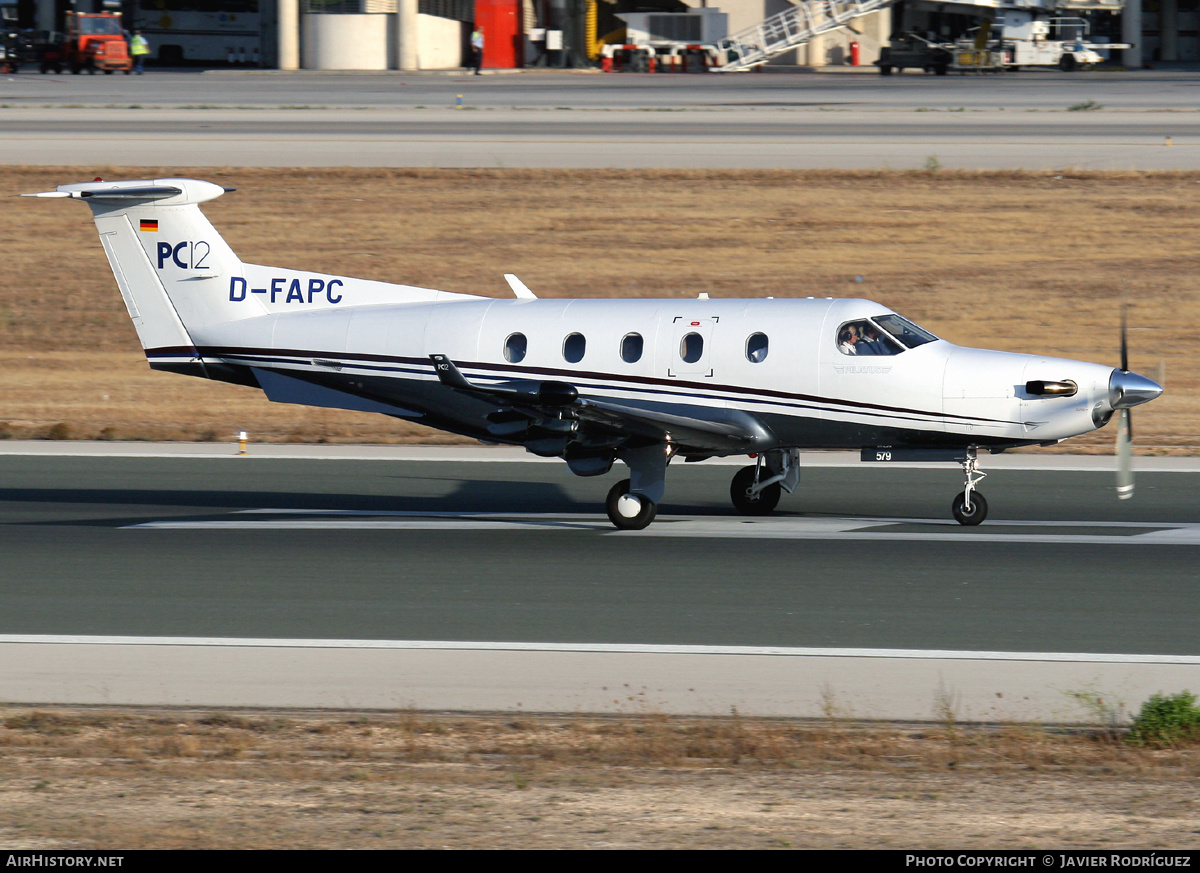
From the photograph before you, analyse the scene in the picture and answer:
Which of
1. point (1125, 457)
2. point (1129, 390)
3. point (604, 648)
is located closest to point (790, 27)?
point (1125, 457)

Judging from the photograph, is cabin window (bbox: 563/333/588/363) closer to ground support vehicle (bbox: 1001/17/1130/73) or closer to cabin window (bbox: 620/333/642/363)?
cabin window (bbox: 620/333/642/363)

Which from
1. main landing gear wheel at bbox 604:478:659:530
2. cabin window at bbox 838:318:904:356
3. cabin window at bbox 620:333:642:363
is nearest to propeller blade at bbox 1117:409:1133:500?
cabin window at bbox 838:318:904:356

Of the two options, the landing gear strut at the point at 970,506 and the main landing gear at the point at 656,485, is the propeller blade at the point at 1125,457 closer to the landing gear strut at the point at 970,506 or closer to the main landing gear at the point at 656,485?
the landing gear strut at the point at 970,506

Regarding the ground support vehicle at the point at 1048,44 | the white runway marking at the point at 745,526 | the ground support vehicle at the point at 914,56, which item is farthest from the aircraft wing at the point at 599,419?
the ground support vehicle at the point at 1048,44

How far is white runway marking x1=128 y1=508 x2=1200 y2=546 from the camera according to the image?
50.5ft

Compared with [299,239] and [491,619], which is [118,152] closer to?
[299,239]

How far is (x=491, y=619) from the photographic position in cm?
1245

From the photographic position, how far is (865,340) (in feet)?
50.3

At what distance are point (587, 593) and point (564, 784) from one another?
5001 mm

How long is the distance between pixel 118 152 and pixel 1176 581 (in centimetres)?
3409

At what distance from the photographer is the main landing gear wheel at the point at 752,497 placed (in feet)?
55.0

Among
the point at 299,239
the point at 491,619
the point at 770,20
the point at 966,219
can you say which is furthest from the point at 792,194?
the point at 770,20

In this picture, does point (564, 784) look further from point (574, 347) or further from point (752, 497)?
point (752, 497)

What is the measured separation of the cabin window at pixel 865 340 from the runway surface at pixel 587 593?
1990 mm
